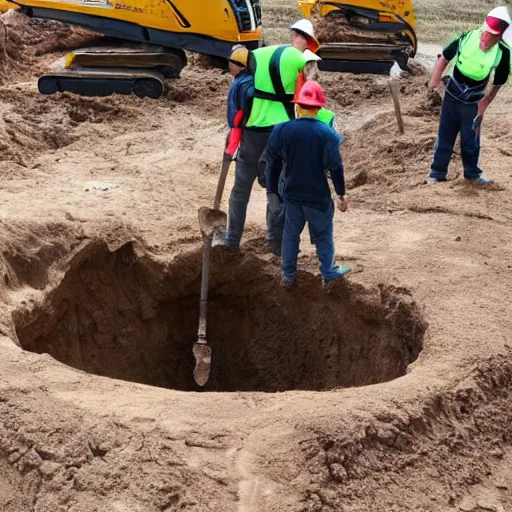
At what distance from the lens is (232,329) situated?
803cm

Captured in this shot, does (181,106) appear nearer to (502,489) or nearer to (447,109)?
(447,109)

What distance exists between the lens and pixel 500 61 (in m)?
8.61

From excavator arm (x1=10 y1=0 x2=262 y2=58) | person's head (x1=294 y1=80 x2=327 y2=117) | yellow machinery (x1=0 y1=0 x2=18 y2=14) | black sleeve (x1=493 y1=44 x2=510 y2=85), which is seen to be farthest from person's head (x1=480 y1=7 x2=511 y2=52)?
yellow machinery (x1=0 y1=0 x2=18 y2=14)

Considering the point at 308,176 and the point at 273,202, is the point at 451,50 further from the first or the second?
the point at 308,176

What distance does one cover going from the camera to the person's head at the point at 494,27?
27.3 feet

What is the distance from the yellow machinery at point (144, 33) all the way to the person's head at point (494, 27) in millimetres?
5423

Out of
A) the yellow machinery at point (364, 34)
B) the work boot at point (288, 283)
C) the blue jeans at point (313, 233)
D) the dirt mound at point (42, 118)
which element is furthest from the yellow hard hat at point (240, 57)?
the yellow machinery at point (364, 34)

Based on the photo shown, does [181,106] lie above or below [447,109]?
below

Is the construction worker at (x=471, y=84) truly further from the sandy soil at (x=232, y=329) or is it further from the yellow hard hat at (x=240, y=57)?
the yellow hard hat at (x=240, y=57)

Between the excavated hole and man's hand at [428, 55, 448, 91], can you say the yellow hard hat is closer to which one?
the excavated hole

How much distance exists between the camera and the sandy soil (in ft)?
15.5

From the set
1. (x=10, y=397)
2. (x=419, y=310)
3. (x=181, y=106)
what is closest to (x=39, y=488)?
(x=10, y=397)

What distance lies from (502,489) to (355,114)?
326 inches

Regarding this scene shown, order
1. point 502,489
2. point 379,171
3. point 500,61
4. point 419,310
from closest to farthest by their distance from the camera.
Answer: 1. point 502,489
2. point 419,310
3. point 500,61
4. point 379,171
